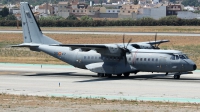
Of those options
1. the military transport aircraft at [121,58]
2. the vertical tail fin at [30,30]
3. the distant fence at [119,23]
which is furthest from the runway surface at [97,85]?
the distant fence at [119,23]

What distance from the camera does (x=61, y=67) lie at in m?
49.4

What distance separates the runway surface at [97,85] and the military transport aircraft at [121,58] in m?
0.81

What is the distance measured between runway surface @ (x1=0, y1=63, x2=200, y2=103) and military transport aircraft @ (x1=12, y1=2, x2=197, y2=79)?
805mm

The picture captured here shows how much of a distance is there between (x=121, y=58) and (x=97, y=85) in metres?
5.26

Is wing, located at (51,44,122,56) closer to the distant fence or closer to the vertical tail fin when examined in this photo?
the vertical tail fin

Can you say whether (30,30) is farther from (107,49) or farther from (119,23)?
(119,23)

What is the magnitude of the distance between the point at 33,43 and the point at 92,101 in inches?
675

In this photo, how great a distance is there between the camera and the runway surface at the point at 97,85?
32188mm

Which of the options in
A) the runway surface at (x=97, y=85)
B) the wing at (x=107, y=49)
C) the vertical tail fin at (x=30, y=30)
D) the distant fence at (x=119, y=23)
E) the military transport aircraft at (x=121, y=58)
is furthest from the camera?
the distant fence at (x=119, y=23)

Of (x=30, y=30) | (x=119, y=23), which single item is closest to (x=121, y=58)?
(x=30, y=30)

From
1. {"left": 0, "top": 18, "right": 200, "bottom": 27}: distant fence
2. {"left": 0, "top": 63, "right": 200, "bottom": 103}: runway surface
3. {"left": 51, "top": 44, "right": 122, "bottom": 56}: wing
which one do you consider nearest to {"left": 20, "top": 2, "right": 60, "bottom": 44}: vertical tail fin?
{"left": 0, "top": 63, "right": 200, "bottom": 103}: runway surface

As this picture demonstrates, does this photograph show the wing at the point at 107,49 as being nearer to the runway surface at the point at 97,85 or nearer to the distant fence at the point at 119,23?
the runway surface at the point at 97,85

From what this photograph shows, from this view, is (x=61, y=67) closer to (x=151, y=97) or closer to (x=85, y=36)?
(x=151, y=97)

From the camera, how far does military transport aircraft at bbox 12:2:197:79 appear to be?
39.9 m
